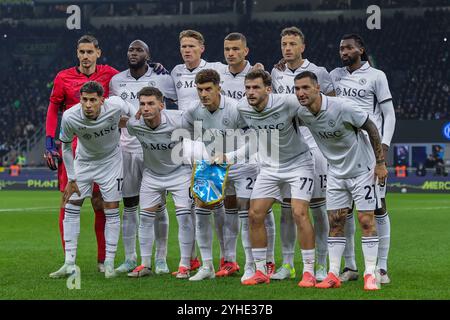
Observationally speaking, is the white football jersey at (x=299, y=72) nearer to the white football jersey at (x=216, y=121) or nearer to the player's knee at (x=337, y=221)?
the white football jersey at (x=216, y=121)

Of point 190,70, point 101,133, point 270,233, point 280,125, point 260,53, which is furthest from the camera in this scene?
point 260,53

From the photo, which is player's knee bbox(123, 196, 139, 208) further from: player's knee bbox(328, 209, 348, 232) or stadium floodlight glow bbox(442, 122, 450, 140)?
stadium floodlight glow bbox(442, 122, 450, 140)

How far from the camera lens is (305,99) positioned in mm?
7637

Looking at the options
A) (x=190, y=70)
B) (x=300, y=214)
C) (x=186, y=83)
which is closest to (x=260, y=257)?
(x=300, y=214)

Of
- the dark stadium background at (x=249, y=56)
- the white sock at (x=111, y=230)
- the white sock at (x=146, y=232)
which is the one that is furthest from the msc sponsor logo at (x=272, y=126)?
the dark stadium background at (x=249, y=56)

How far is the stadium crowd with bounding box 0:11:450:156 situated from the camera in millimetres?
38469

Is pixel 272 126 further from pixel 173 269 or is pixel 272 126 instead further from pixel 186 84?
pixel 173 269

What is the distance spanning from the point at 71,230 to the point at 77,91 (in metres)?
1.52

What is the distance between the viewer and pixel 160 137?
8664 millimetres

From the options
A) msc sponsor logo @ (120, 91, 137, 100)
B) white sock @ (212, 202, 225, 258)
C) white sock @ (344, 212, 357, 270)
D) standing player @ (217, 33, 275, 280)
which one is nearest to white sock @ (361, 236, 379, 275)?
white sock @ (344, 212, 357, 270)

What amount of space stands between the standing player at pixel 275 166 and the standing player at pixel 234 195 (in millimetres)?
375
